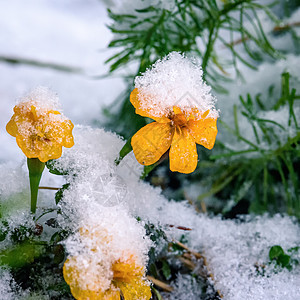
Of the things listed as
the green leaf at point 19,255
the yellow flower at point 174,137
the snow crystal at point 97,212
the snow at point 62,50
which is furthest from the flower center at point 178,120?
the snow at point 62,50

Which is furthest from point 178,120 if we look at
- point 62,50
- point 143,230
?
point 62,50

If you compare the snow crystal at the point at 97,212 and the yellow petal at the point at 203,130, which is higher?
the yellow petal at the point at 203,130

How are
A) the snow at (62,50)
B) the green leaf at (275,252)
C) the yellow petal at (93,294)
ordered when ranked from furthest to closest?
the snow at (62,50) → the green leaf at (275,252) → the yellow petal at (93,294)

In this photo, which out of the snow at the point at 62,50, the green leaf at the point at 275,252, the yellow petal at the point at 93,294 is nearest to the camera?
the yellow petal at the point at 93,294

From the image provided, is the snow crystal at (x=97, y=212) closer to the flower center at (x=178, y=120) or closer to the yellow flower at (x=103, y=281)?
the yellow flower at (x=103, y=281)

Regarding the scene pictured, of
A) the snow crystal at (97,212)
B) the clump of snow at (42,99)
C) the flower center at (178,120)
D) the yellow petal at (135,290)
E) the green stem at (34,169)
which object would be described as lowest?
the yellow petal at (135,290)

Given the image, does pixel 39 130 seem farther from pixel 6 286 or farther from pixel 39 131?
pixel 6 286

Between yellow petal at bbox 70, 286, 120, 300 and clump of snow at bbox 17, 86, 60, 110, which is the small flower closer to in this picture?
clump of snow at bbox 17, 86, 60, 110

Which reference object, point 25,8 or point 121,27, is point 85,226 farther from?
point 25,8

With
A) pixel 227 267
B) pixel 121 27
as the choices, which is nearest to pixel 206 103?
pixel 227 267
